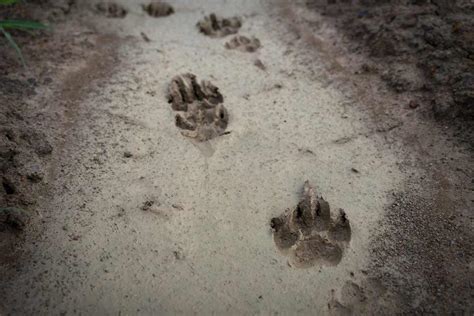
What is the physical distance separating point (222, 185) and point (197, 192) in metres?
0.17

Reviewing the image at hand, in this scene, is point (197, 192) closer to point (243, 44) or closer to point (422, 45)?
point (243, 44)

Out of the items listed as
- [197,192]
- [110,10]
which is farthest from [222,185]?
[110,10]

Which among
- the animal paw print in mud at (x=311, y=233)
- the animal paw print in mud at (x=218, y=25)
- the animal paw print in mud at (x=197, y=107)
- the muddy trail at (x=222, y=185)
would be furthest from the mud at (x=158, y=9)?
the animal paw print in mud at (x=311, y=233)

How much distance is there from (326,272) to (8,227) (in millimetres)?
1770

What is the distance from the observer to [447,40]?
3.14 meters

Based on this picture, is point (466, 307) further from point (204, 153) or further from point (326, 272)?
point (204, 153)

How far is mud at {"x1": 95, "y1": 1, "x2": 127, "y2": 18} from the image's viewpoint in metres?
4.00

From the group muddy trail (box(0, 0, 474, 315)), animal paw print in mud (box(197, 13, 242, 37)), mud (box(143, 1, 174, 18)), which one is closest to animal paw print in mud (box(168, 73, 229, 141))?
muddy trail (box(0, 0, 474, 315))

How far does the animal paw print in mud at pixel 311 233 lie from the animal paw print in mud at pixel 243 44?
1886 mm

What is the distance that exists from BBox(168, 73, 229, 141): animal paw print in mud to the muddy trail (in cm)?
1

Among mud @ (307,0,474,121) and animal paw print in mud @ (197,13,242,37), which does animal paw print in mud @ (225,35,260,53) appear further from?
mud @ (307,0,474,121)

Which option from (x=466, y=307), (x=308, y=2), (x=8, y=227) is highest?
(x=308, y=2)

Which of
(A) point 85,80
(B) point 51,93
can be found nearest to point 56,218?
(B) point 51,93

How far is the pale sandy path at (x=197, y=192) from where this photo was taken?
77.6 inches
